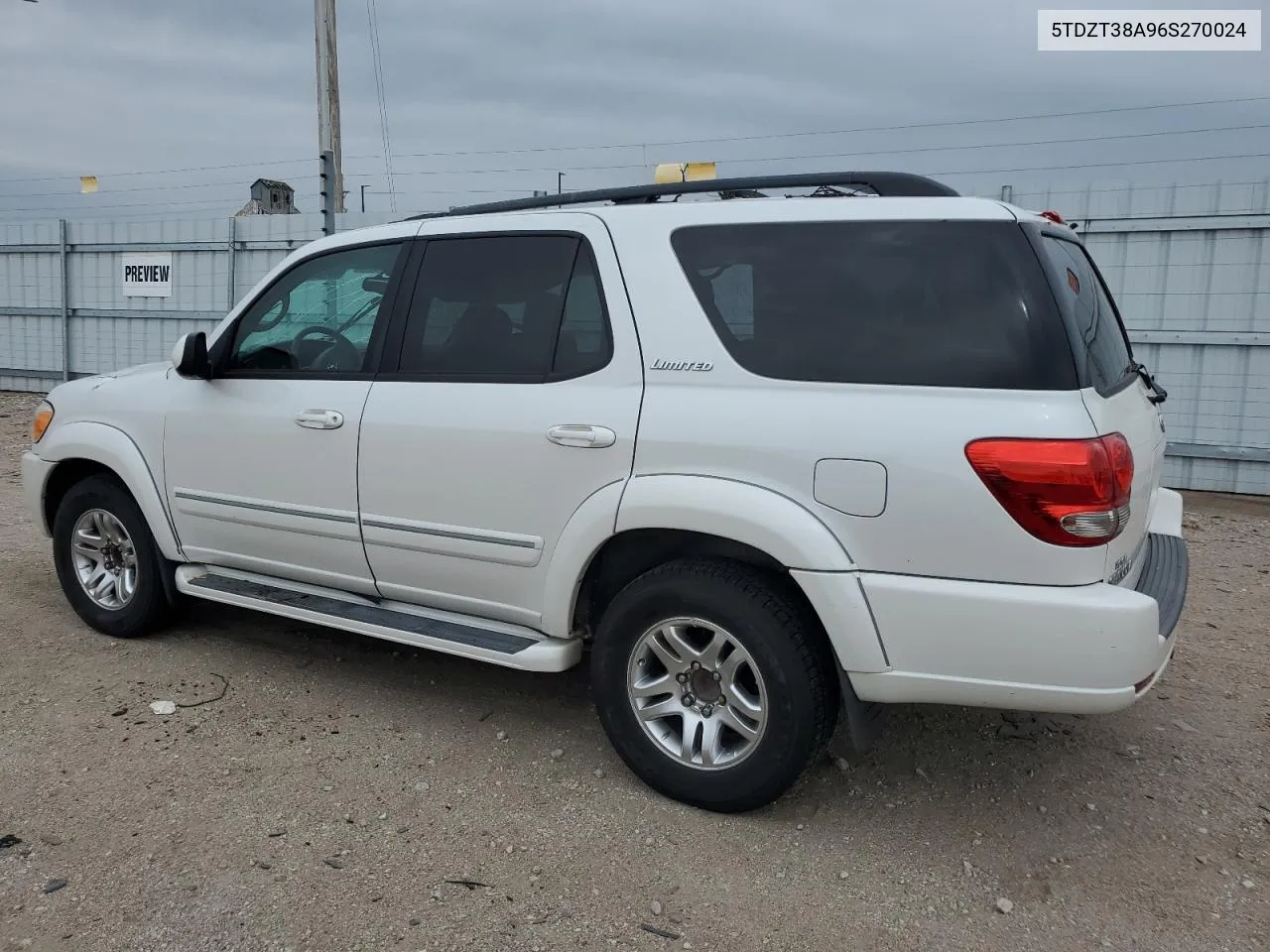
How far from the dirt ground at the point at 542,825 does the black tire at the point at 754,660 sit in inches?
5.1

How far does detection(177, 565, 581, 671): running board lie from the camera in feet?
10.9

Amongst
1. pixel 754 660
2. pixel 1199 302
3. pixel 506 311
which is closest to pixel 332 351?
pixel 506 311

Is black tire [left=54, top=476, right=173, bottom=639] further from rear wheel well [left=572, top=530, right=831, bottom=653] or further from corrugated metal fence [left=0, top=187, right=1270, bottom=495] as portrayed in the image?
corrugated metal fence [left=0, top=187, right=1270, bottom=495]

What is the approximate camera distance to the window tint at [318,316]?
383cm

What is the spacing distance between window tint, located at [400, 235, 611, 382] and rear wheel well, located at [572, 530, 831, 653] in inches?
23.1

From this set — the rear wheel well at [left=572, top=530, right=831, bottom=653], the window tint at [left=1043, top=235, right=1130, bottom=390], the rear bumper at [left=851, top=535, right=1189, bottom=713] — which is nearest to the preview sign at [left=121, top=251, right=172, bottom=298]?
the rear wheel well at [left=572, top=530, right=831, bottom=653]

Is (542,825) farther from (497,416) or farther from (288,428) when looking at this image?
(288,428)

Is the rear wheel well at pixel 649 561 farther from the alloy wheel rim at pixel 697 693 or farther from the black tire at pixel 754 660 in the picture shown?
the alloy wheel rim at pixel 697 693

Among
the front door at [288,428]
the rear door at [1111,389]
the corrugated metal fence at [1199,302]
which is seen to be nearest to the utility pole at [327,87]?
the corrugated metal fence at [1199,302]

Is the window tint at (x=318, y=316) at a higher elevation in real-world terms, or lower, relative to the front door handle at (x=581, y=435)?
higher

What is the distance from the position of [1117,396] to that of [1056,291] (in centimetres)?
45

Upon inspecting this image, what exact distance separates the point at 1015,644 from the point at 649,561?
3.83 ft

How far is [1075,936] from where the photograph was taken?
8.44 ft

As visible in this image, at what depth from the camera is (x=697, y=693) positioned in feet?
10.3
